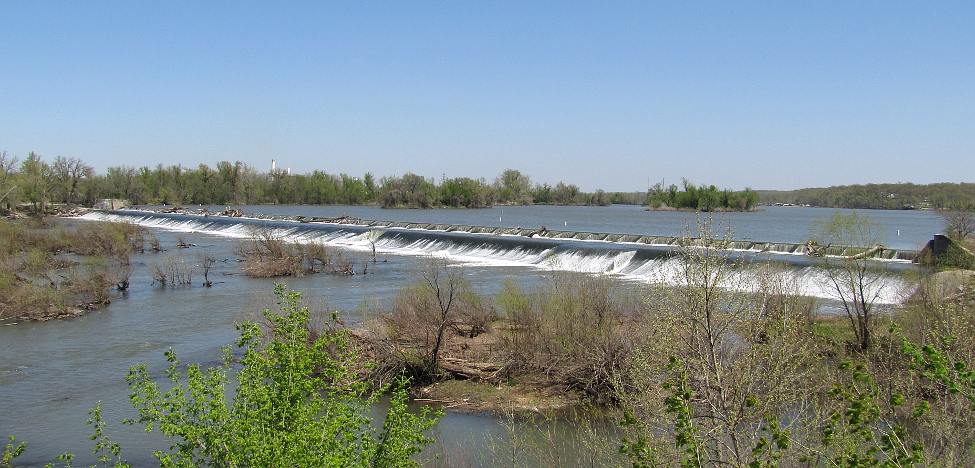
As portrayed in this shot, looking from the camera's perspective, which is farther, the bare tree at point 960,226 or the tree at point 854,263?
the bare tree at point 960,226

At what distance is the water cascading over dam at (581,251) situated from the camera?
2478 cm

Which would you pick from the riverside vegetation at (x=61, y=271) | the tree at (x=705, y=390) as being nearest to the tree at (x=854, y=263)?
the tree at (x=705, y=390)

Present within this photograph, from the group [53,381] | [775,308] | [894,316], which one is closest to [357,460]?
[775,308]

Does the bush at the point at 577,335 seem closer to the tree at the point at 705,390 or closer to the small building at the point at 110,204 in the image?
the tree at the point at 705,390

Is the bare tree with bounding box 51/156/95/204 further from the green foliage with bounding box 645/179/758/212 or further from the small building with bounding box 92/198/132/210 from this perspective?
the green foliage with bounding box 645/179/758/212

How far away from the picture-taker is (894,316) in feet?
54.0

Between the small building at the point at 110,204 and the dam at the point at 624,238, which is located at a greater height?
the small building at the point at 110,204

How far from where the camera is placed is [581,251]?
34.9 metres

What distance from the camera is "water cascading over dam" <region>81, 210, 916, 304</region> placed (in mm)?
24781

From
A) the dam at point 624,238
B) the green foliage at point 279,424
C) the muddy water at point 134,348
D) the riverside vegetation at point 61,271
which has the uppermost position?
the green foliage at point 279,424

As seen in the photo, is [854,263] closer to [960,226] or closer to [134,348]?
[134,348]

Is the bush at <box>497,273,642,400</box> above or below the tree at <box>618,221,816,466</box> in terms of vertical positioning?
below

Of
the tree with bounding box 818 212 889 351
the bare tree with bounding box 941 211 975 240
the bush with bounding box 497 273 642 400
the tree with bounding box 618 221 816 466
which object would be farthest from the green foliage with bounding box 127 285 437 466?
the bare tree with bounding box 941 211 975 240

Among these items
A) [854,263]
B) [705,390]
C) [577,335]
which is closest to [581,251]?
[854,263]
